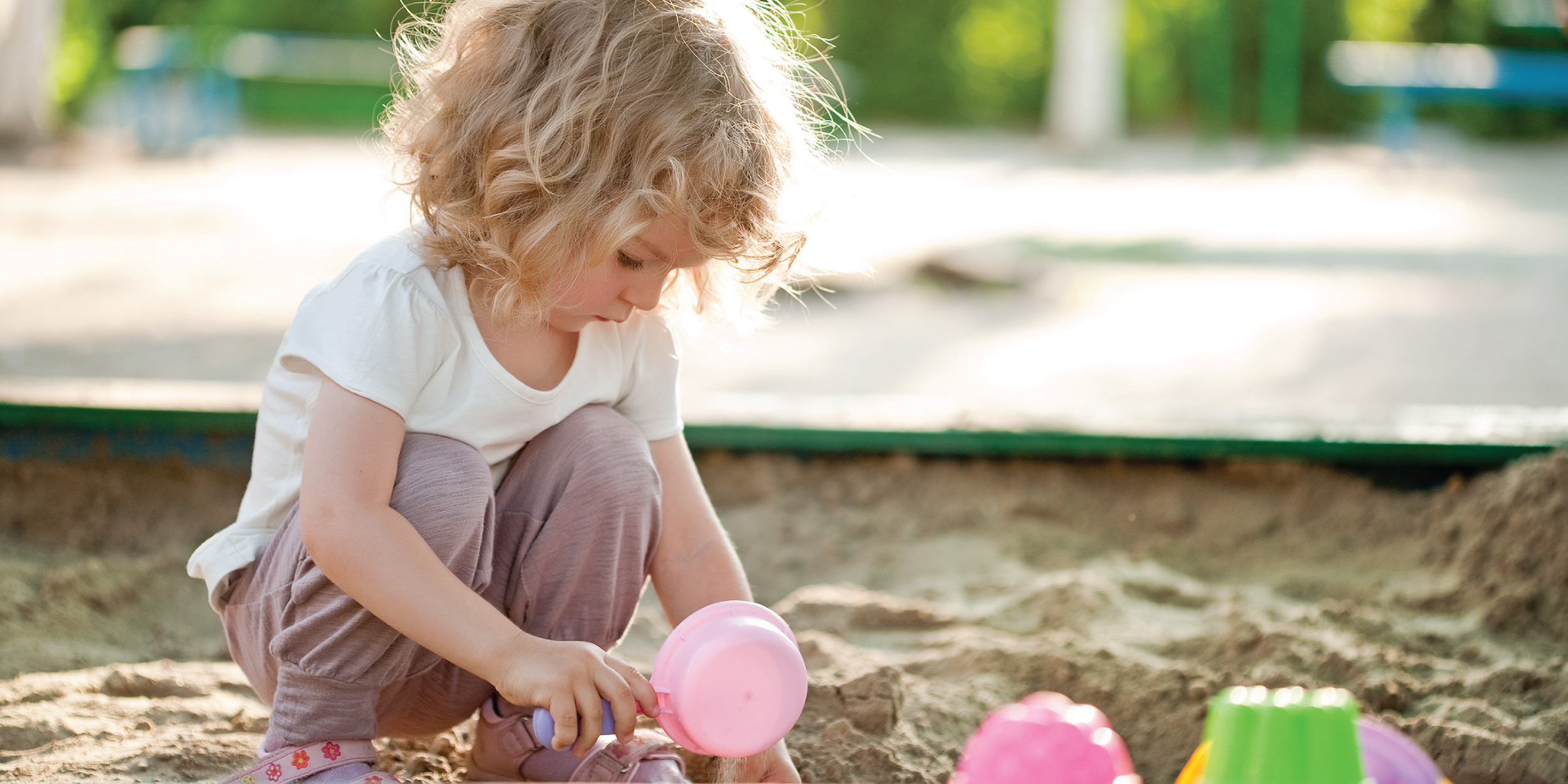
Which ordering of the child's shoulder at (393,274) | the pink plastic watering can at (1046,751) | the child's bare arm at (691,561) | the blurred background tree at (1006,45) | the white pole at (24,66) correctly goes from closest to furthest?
the pink plastic watering can at (1046,751), the child's shoulder at (393,274), the child's bare arm at (691,561), the white pole at (24,66), the blurred background tree at (1006,45)

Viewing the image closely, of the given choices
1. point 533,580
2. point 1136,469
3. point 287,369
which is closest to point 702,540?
point 533,580

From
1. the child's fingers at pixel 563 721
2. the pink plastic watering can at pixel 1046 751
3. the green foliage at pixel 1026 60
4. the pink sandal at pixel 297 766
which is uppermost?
the pink plastic watering can at pixel 1046 751

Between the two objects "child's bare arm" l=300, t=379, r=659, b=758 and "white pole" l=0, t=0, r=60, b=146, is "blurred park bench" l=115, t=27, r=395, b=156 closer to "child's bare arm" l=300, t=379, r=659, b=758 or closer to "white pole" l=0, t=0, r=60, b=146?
"white pole" l=0, t=0, r=60, b=146

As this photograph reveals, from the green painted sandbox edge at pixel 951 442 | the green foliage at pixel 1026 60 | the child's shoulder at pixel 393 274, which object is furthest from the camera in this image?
the green foliage at pixel 1026 60

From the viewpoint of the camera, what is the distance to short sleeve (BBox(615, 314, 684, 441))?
134 centimetres

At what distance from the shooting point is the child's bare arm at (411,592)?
1.07 m

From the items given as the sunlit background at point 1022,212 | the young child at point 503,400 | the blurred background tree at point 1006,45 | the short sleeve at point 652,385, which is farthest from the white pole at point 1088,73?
the young child at point 503,400

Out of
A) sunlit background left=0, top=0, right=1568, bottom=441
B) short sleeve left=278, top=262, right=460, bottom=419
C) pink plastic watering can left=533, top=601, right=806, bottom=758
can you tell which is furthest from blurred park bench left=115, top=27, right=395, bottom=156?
pink plastic watering can left=533, top=601, right=806, bottom=758

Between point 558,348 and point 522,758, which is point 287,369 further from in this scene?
point 522,758

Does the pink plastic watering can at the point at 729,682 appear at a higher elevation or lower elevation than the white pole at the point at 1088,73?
higher

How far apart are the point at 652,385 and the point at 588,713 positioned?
38cm

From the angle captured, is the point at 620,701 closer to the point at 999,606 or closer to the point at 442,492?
the point at 442,492

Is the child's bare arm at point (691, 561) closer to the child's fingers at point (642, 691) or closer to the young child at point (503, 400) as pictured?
the young child at point (503, 400)

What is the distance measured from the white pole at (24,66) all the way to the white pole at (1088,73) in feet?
20.9
